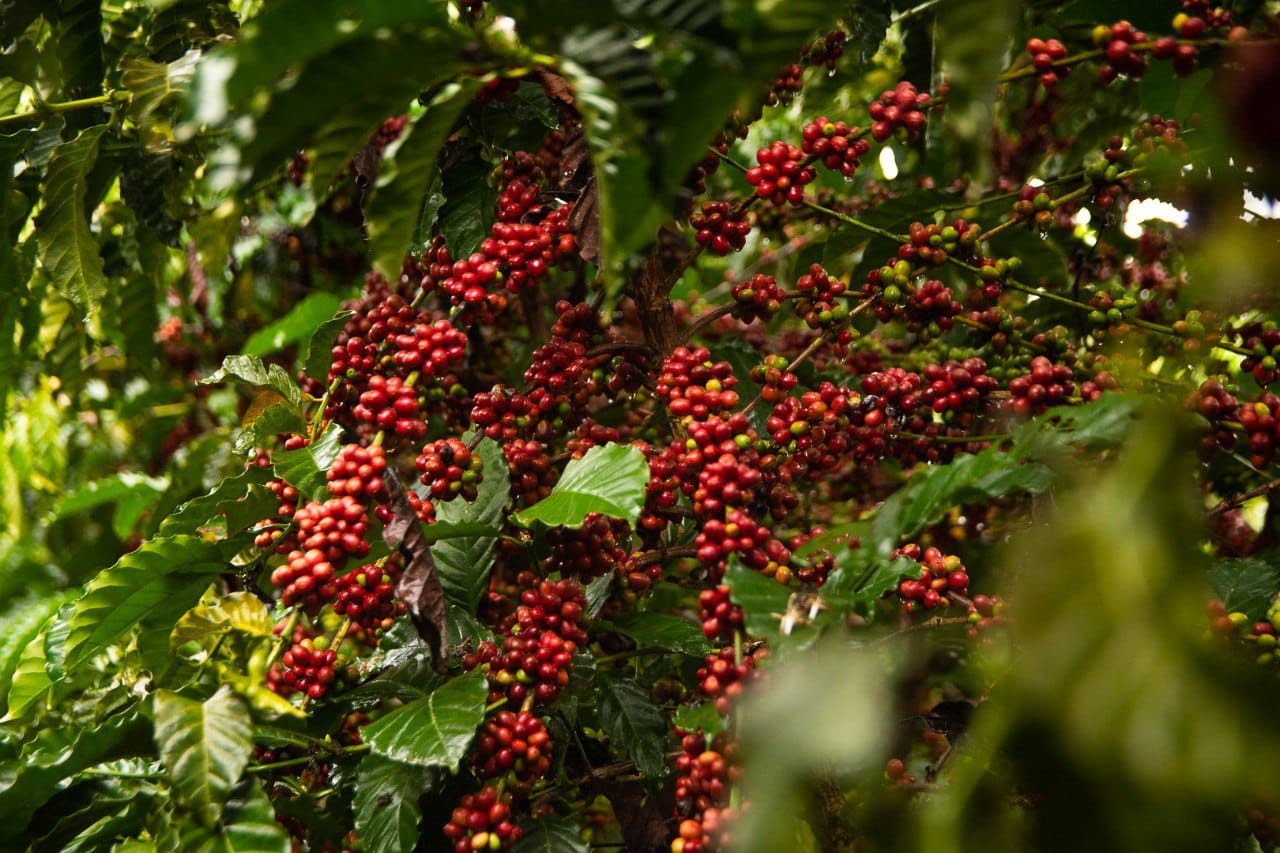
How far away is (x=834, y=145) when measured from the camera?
1.25 m

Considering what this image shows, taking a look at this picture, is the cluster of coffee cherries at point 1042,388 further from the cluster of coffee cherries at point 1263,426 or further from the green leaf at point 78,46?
the green leaf at point 78,46

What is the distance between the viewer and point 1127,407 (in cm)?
88

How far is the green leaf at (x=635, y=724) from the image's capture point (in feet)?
4.09

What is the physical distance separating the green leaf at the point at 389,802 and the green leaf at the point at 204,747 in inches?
7.0

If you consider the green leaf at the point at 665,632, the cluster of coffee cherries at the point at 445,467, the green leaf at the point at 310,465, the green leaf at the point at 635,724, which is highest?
the green leaf at the point at 310,465

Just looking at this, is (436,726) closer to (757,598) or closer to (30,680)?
(757,598)

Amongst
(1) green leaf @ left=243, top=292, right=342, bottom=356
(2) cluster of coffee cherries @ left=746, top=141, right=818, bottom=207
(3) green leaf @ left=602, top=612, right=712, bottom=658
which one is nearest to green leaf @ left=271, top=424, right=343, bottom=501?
(3) green leaf @ left=602, top=612, right=712, bottom=658

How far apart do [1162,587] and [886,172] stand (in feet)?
6.66

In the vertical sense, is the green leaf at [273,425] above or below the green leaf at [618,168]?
below

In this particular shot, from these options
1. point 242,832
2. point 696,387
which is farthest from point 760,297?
point 242,832

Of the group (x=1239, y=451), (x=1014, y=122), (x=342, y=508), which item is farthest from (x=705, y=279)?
(x=342, y=508)

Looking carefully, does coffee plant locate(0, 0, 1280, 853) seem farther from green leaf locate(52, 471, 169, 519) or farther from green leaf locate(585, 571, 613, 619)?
green leaf locate(52, 471, 169, 519)

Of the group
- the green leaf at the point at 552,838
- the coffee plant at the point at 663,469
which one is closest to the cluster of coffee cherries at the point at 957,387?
the coffee plant at the point at 663,469

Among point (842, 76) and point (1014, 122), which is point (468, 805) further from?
point (1014, 122)
